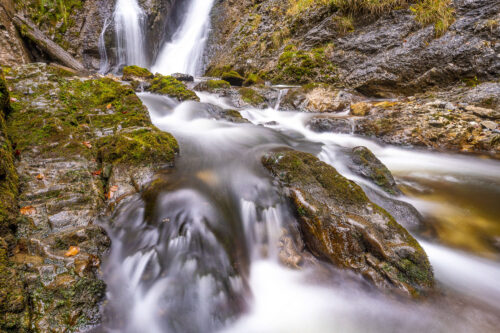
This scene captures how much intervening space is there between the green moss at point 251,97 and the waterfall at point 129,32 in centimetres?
1043

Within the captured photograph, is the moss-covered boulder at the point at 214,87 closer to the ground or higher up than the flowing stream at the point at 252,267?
higher up

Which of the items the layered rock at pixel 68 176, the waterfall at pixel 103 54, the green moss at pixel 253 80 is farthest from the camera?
the waterfall at pixel 103 54

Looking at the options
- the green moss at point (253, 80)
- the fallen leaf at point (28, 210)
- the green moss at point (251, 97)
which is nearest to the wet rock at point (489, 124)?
the green moss at point (251, 97)

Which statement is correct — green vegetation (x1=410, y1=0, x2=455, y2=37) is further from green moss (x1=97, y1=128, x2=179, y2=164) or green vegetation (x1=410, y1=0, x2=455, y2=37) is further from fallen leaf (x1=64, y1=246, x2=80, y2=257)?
fallen leaf (x1=64, y1=246, x2=80, y2=257)

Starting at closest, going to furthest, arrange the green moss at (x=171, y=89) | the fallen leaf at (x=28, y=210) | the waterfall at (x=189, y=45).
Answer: the fallen leaf at (x=28, y=210) → the green moss at (x=171, y=89) → the waterfall at (x=189, y=45)

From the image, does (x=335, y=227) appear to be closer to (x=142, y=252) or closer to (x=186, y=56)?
(x=142, y=252)

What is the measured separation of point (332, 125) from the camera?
633 centimetres

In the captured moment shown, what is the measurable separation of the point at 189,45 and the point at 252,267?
Answer: 2023 cm

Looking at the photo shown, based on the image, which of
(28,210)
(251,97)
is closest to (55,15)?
(251,97)

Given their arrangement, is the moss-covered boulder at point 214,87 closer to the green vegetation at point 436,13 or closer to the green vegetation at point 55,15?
the green vegetation at point 436,13

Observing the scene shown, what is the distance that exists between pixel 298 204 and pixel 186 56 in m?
18.4

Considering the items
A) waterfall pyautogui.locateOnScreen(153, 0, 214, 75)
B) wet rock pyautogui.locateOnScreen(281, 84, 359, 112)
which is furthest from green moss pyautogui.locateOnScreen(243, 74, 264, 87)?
waterfall pyautogui.locateOnScreen(153, 0, 214, 75)

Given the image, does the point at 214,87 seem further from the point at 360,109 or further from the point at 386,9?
the point at 386,9

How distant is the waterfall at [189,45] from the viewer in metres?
16.5
